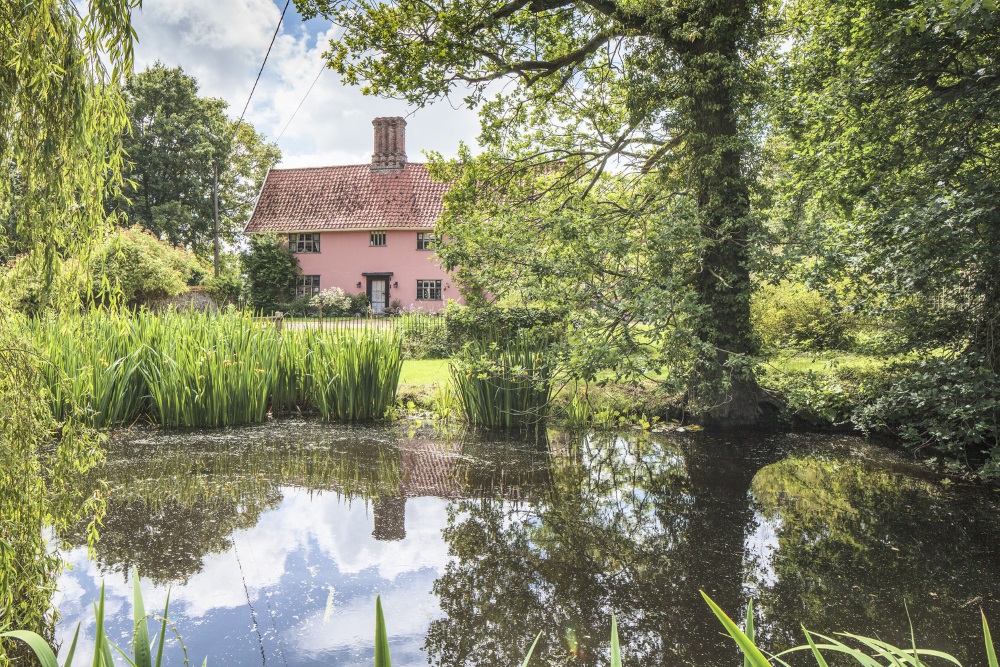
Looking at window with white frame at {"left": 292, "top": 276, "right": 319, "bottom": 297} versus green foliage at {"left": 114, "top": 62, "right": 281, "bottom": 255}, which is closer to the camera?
window with white frame at {"left": 292, "top": 276, "right": 319, "bottom": 297}

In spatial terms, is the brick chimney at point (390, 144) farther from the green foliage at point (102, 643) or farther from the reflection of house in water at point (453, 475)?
the green foliage at point (102, 643)

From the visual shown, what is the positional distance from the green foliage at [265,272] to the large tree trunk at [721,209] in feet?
71.0

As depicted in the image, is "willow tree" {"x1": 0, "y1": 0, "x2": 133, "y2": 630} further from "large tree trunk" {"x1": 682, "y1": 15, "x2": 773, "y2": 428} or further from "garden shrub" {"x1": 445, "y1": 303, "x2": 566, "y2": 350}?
"large tree trunk" {"x1": 682, "y1": 15, "x2": 773, "y2": 428}

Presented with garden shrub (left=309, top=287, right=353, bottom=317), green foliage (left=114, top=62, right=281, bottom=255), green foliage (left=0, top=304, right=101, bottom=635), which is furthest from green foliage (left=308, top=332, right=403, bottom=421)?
green foliage (left=114, top=62, right=281, bottom=255)

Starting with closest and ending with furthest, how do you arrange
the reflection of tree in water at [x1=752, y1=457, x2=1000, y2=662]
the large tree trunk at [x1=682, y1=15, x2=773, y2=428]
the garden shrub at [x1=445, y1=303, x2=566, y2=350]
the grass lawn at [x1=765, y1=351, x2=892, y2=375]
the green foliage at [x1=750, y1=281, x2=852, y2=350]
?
1. the reflection of tree in water at [x1=752, y1=457, x2=1000, y2=662]
2. the large tree trunk at [x1=682, y1=15, x2=773, y2=428]
3. the garden shrub at [x1=445, y1=303, x2=566, y2=350]
4. the grass lawn at [x1=765, y1=351, x2=892, y2=375]
5. the green foliage at [x1=750, y1=281, x2=852, y2=350]

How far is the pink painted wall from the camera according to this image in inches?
1096

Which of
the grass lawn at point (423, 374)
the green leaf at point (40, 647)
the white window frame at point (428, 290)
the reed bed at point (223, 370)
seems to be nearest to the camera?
the green leaf at point (40, 647)

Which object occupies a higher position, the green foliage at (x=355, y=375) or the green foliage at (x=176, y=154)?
the green foliage at (x=176, y=154)

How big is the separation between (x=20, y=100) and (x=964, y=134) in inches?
253

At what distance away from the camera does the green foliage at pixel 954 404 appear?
5035 millimetres

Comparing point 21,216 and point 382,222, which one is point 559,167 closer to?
point 21,216

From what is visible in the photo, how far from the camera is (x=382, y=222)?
27.5m

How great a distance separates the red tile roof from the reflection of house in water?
70.1 feet

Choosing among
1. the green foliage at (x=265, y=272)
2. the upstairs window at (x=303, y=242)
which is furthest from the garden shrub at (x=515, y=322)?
the upstairs window at (x=303, y=242)
